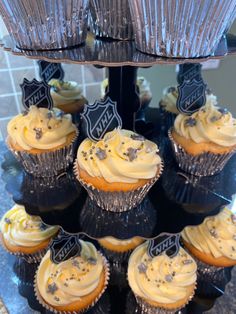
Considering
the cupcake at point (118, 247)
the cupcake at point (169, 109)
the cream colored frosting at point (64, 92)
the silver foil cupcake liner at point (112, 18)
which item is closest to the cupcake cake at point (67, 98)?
the cream colored frosting at point (64, 92)

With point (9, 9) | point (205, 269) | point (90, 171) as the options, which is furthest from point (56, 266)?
point (9, 9)

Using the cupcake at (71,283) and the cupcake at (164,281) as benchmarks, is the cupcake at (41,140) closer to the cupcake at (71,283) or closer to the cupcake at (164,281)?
the cupcake at (71,283)

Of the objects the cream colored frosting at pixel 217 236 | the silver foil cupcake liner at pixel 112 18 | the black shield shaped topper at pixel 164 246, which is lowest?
the cream colored frosting at pixel 217 236

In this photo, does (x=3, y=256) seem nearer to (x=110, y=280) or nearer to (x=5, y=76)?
(x=110, y=280)

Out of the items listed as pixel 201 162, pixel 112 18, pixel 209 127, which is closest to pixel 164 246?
pixel 201 162

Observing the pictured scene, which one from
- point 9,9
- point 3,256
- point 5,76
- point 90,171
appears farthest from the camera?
point 5,76

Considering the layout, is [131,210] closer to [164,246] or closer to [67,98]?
[164,246]

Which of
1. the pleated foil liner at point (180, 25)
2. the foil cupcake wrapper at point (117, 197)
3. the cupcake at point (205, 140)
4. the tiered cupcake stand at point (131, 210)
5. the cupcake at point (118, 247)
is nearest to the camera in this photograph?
the pleated foil liner at point (180, 25)
